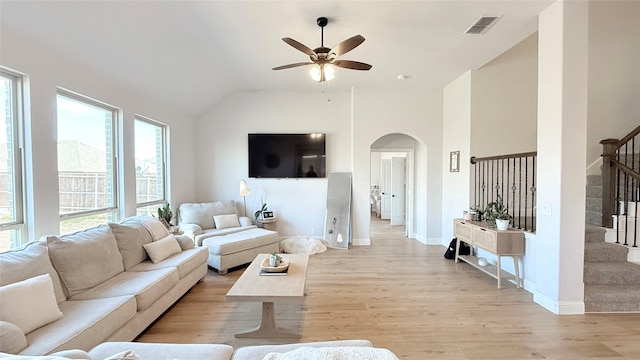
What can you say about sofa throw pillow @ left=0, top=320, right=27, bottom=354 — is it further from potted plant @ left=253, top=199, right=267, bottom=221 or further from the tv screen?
the tv screen

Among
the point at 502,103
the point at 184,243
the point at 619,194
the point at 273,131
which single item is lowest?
the point at 184,243

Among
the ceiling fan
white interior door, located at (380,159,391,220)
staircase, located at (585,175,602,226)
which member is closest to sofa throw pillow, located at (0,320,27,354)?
the ceiling fan

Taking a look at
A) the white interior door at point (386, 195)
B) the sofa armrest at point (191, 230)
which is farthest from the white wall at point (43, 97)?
the white interior door at point (386, 195)

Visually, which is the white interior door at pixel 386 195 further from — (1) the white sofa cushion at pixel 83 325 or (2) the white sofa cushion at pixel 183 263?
(1) the white sofa cushion at pixel 83 325

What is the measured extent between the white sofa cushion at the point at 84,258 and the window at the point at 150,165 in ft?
5.74

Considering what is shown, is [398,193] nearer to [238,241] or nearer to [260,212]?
[260,212]

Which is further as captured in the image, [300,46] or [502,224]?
[502,224]

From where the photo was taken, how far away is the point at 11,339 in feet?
5.29

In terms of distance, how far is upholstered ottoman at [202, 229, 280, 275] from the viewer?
4152 mm

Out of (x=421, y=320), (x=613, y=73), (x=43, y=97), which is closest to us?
(x=43, y=97)

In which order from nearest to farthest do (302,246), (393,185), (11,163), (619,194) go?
(11,163) < (619,194) < (302,246) < (393,185)

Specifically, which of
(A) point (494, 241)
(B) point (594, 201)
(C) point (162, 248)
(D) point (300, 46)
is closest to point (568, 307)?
(A) point (494, 241)

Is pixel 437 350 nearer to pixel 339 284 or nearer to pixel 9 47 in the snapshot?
pixel 339 284

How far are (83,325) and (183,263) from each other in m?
1.33
